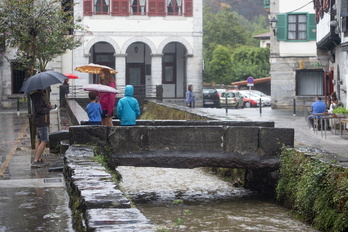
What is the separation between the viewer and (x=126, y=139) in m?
12.4

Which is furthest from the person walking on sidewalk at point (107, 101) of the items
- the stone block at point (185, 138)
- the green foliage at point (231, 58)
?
the green foliage at point (231, 58)

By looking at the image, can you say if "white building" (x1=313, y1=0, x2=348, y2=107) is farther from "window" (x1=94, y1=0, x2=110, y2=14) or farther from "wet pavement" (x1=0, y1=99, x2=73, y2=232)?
"window" (x1=94, y1=0, x2=110, y2=14)

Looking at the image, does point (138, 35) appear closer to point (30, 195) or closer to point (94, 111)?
point (94, 111)

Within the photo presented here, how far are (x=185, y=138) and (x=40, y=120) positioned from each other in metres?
2.90

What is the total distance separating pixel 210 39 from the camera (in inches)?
3435

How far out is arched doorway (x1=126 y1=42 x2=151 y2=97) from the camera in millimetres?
47969

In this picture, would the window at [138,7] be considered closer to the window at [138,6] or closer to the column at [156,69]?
the window at [138,6]

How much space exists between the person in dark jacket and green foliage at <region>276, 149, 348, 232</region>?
435 cm

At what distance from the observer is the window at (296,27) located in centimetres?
4019

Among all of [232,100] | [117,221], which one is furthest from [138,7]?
[117,221]

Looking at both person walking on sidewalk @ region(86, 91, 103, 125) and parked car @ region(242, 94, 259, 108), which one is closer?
person walking on sidewalk @ region(86, 91, 103, 125)

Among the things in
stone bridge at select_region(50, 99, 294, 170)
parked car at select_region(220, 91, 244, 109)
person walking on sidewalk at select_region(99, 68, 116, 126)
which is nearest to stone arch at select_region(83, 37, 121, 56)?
parked car at select_region(220, 91, 244, 109)

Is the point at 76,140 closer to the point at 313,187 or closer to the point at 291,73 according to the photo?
the point at 313,187

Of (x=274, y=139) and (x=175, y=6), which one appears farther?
(x=175, y=6)
